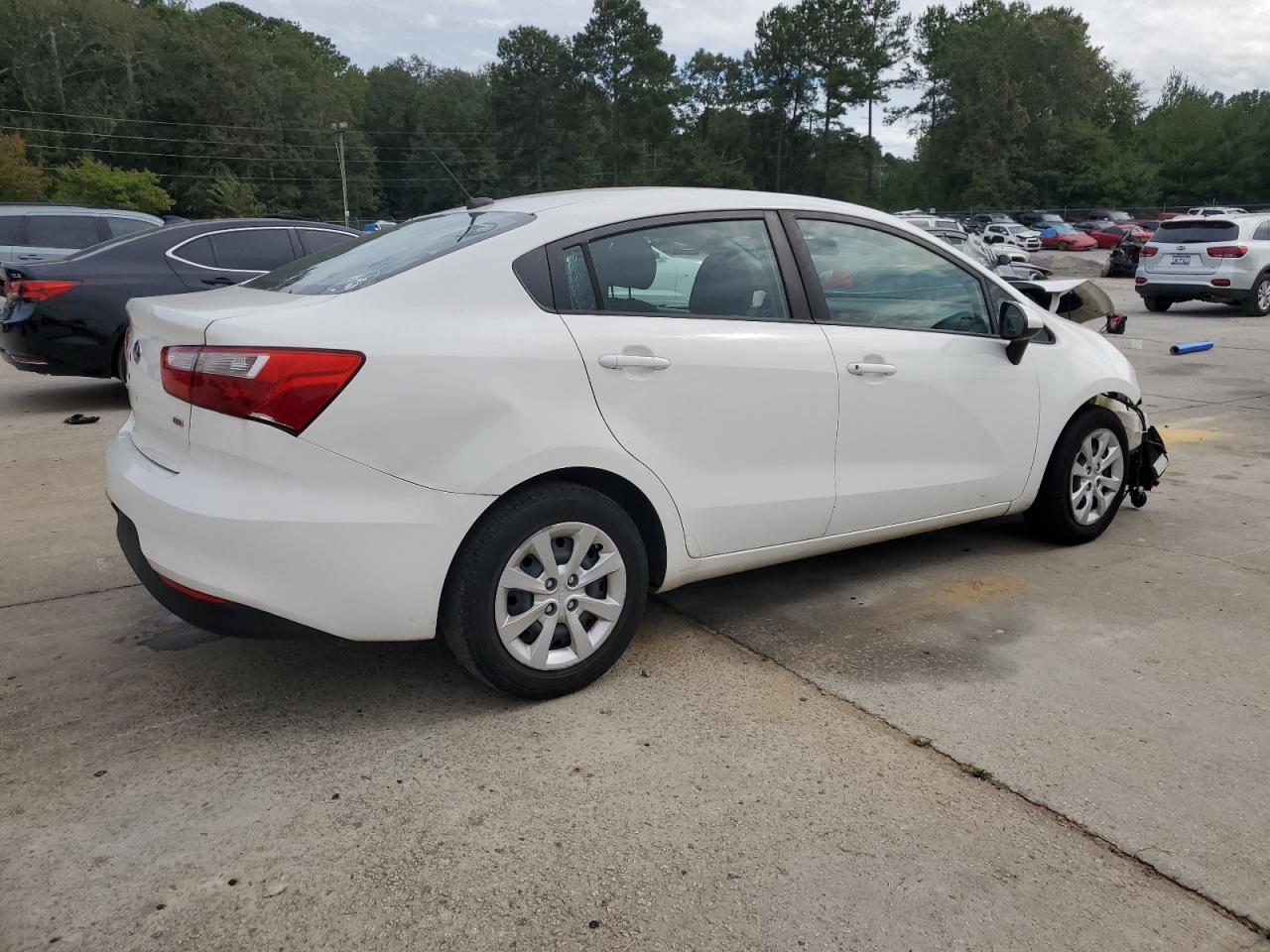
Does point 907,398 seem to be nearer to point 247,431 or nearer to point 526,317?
point 526,317

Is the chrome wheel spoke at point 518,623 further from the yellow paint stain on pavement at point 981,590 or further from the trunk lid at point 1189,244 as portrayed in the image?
the trunk lid at point 1189,244

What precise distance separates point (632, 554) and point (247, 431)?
122 centimetres

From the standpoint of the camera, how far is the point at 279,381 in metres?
2.73

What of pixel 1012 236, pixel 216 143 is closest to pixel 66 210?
pixel 1012 236

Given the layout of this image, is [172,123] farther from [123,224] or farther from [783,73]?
[123,224]

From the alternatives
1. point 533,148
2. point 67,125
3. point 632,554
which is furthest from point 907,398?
point 533,148

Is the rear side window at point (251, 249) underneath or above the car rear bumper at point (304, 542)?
above

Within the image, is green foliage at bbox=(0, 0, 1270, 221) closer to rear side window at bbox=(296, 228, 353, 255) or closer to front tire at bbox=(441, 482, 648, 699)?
rear side window at bbox=(296, 228, 353, 255)

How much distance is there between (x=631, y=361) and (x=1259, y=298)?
16015mm

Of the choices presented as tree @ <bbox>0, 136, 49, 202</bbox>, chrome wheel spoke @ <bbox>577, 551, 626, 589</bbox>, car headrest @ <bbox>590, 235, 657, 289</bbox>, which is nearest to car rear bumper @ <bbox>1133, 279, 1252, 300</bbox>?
car headrest @ <bbox>590, 235, 657, 289</bbox>

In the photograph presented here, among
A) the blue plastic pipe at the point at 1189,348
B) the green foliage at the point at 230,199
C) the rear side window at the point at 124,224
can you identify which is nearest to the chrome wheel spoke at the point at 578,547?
the blue plastic pipe at the point at 1189,348

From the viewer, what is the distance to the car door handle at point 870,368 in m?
3.74

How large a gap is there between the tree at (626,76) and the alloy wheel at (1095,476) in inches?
3265

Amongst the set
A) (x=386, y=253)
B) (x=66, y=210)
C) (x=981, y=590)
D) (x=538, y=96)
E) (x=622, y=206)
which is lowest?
(x=981, y=590)
